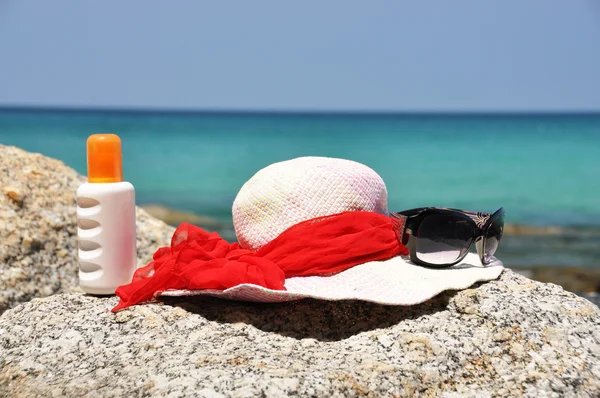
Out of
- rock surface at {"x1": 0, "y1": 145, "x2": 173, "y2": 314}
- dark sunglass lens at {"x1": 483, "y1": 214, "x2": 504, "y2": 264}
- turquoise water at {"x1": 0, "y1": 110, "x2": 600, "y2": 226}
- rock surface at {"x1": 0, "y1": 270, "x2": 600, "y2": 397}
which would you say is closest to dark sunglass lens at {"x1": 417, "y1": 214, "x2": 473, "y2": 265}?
dark sunglass lens at {"x1": 483, "y1": 214, "x2": 504, "y2": 264}

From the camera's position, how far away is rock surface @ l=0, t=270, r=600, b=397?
2.31 meters

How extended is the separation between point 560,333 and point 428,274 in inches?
22.8

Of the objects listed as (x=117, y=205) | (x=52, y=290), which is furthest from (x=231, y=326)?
(x=52, y=290)

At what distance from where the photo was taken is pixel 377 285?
9.21 feet

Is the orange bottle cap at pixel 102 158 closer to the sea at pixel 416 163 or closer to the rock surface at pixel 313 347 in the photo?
the rock surface at pixel 313 347

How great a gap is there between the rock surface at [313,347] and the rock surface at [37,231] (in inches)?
35.6

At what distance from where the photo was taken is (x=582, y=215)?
15141mm

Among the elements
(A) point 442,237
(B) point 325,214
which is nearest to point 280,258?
(B) point 325,214

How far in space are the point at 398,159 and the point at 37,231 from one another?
24.8 m

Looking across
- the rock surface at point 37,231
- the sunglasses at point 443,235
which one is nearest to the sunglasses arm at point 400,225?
the sunglasses at point 443,235

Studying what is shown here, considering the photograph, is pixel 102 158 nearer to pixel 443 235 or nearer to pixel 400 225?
pixel 400 225

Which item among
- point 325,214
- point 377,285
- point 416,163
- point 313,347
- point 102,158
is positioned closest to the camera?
point 313,347

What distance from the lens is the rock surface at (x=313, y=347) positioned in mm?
2312

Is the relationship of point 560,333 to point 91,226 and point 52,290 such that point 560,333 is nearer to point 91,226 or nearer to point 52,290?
point 91,226
